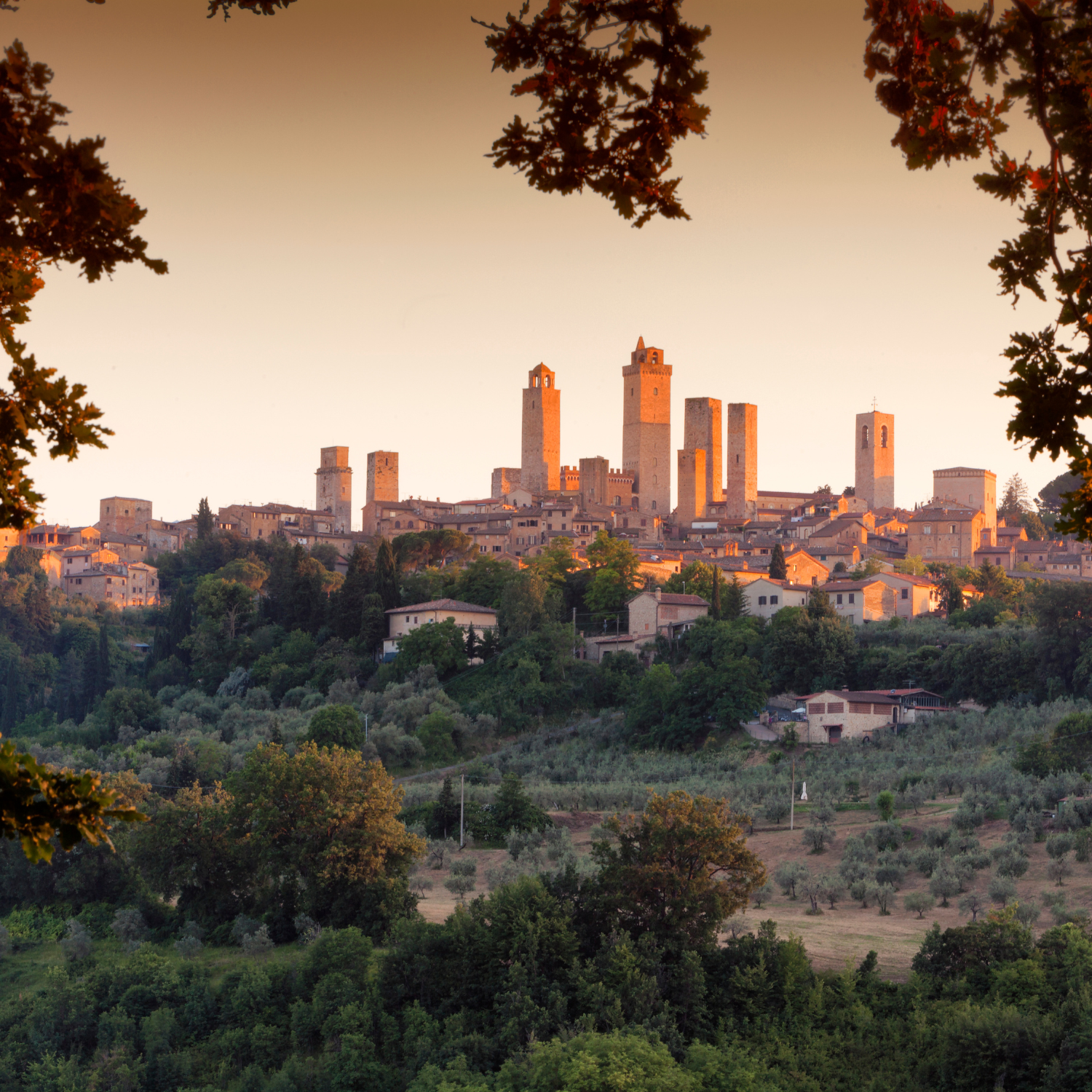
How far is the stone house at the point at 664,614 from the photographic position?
162 ft

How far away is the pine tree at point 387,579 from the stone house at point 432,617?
1317mm

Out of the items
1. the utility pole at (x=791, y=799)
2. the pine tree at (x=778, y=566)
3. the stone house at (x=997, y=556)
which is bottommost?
the utility pole at (x=791, y=799)

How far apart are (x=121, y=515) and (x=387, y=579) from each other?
47772mm

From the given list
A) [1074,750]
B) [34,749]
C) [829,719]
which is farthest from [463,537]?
[1074,750]

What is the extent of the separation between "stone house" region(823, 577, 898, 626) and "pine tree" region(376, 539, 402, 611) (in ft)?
54.8

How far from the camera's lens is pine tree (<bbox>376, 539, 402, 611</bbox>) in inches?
2144

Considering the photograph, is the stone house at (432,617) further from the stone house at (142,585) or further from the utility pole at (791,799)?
the stone house at (142,585)

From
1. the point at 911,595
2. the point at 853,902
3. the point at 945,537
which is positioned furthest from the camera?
the point at 945,537

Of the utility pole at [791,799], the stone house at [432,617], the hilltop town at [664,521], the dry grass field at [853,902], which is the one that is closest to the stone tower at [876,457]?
the hilltop town at [664,521]

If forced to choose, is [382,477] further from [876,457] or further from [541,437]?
[876,457]

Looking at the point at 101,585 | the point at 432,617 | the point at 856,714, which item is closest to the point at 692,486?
the point at 101,585

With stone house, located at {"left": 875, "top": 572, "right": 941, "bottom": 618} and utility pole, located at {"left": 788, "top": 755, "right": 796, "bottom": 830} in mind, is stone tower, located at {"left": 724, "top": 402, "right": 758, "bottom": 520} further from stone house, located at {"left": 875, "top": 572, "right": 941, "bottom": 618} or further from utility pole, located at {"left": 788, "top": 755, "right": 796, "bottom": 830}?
utility pole, located at {"left": 788, "top": 755, "right": 796, "bottom": 830}

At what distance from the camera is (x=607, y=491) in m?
87.9

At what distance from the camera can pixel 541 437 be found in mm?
91625
